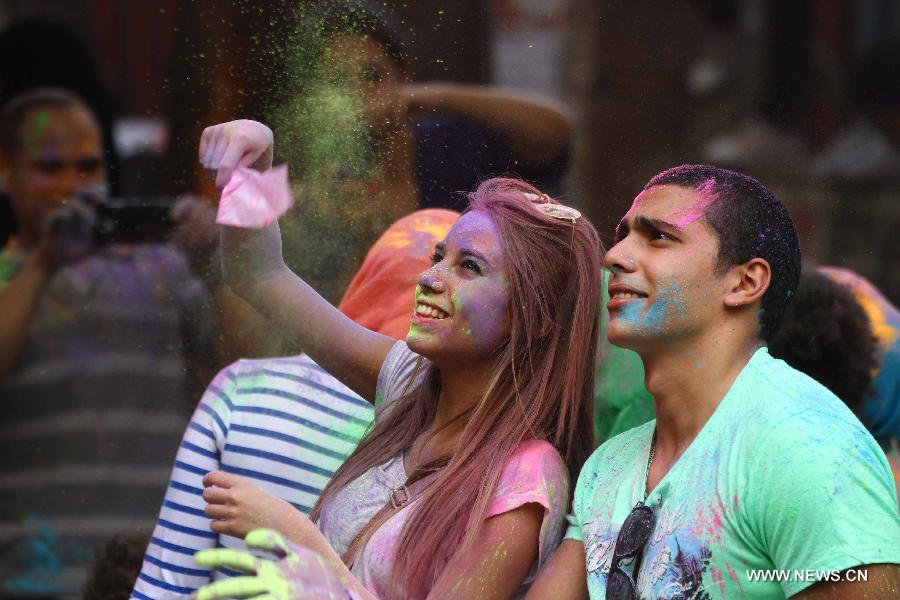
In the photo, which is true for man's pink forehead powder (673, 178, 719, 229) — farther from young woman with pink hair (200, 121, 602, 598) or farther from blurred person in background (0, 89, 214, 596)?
blurred person in background (0, 89, 214, 596)

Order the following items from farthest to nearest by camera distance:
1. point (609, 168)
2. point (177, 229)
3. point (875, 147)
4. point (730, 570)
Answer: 1. point (875, 147)
2. point (177, 229)
3. point (609, 168)
4. point (730, 570)

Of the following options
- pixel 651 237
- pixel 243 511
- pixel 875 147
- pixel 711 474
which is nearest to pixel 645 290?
pixel 651 237

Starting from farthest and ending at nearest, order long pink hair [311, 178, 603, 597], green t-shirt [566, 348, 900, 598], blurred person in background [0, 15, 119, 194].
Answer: blurred person in background [0, 15, 119, 194] < long pink hair [311, 178, 603, 597] < green t-shirt [566, 348, 900, 598]

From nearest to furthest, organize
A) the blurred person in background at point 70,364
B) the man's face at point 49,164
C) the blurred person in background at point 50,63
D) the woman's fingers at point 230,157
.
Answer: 1. the woman's fingers at point 230,157
2. the blurred person in background at point 70,364
3. the man's face at point 49,164
4. the blurred person in background at point 50,63

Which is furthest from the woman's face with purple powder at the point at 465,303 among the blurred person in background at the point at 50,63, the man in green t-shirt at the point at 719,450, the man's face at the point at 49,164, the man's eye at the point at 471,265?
the blurred person in background at the point at 50,63

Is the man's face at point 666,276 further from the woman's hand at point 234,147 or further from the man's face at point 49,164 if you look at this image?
the man's face at point 49,164

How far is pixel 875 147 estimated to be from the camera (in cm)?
324

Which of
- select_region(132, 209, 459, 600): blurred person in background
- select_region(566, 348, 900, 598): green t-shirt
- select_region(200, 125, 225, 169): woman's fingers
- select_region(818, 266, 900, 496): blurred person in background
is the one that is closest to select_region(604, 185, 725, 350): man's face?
select_region(566, 348, 900, 598): green t-shirt

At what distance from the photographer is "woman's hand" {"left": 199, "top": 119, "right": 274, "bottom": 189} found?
206 centimetres

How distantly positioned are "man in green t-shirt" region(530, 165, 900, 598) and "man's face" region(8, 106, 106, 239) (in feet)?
5.31

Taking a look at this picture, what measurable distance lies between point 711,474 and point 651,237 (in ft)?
1.23

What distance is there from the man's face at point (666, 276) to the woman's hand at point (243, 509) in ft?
1.76

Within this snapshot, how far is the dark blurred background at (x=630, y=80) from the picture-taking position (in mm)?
2582

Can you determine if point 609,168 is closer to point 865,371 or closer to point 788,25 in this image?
point 865,371
